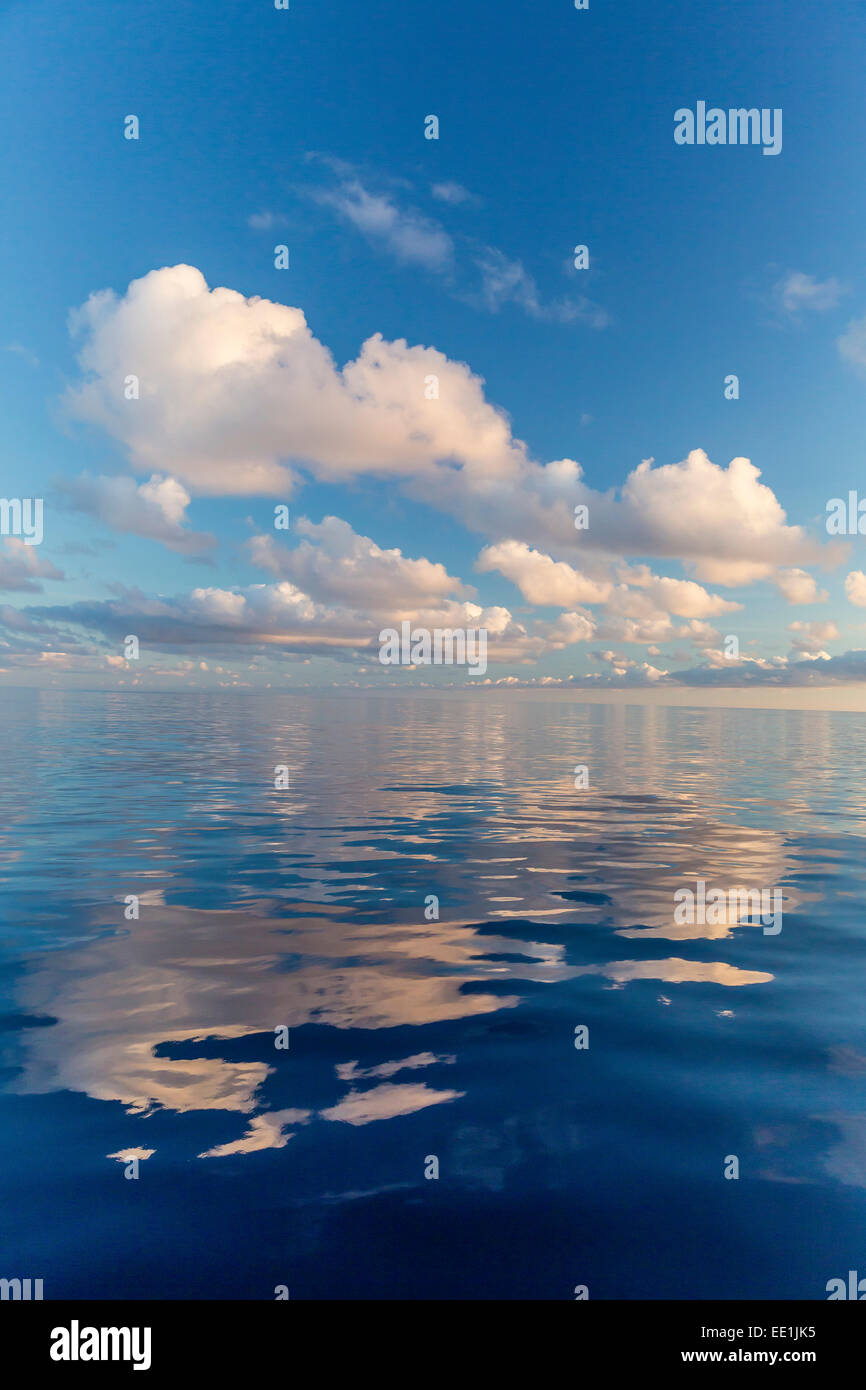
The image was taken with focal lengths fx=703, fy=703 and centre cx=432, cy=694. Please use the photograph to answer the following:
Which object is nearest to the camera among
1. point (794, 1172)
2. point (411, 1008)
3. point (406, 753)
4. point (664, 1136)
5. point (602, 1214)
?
point (602, 1214)

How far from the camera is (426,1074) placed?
8.63 meters

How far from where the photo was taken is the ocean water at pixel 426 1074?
588 cm

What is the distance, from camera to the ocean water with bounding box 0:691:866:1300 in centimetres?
588

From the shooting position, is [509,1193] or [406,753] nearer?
[509,1193]

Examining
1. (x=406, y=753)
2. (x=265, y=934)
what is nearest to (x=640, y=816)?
(x=265, y=934)

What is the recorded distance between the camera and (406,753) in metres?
55.4

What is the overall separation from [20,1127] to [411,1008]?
5.13 m

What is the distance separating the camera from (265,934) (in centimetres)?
1385

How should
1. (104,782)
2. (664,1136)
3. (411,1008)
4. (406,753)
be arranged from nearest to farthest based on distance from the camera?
(664,1136), (411,1008), (104,782), (406,753)
